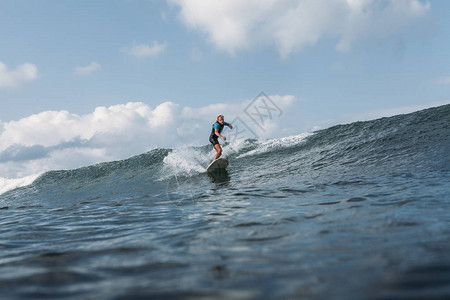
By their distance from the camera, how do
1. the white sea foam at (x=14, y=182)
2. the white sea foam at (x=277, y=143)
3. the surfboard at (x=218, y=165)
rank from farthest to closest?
the white sea foam at (x=14, y=182)
the white sea foam at (x=277, y=143)
the surfboard at (x=218, y=165)

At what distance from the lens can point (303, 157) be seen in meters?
13.2

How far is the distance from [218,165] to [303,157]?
389 centimetres

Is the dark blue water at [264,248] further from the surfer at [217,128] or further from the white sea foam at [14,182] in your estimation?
the white sea foam at [14,182]

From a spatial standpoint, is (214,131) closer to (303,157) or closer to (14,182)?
(303,157)

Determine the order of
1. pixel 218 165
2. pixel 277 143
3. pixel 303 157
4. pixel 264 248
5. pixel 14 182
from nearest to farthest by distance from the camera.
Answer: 1. pixel 264 248
2. pixel 303 157
3. pixel 218 165
4. pixel 277 143
5. pixel 14 182

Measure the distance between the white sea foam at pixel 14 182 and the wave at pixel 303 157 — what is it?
3 cm

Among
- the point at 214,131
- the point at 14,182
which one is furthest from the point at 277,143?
the point at 14,182

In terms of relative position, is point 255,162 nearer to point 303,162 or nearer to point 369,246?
point 303,162

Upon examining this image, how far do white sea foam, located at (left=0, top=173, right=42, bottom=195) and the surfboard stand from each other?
1352 centimetres

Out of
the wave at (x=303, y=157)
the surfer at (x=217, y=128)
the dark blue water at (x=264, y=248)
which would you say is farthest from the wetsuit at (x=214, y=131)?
the dark blue water at (x=264, y=248)

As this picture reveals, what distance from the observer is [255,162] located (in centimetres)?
1423

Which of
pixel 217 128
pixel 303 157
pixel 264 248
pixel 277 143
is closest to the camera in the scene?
pixel 264 248

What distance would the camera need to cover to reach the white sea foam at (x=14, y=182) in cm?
1928

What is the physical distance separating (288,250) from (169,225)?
2.23 meters
